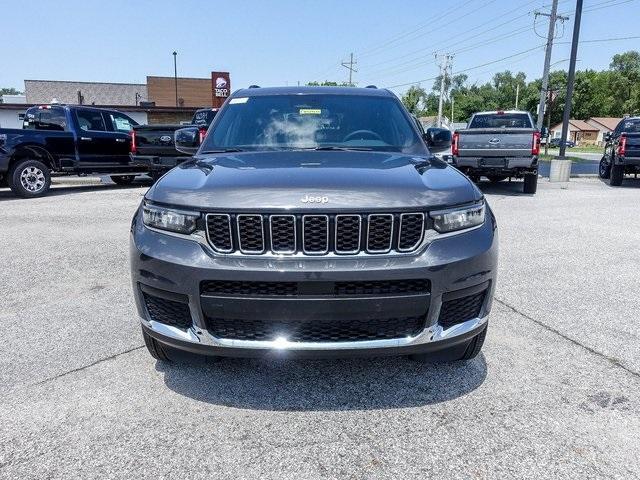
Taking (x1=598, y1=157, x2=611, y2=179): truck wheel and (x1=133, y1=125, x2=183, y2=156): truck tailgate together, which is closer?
(x1=133, y1=125, x2=183, y2=156): truck tailgate

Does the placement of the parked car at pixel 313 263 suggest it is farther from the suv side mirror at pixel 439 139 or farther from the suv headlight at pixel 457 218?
the suv side mirror at pixel 439 139

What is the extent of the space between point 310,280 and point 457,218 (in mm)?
838

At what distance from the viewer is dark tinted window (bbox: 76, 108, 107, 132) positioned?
12258 millimetres

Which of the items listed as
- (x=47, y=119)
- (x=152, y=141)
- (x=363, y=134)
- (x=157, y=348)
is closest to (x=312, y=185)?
(x=157, y=348)

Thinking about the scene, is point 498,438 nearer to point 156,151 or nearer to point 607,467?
point 607,467

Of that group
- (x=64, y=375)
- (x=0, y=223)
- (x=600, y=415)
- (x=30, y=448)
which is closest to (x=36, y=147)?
(x=0, y=223)

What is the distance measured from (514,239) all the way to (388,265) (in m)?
5.35

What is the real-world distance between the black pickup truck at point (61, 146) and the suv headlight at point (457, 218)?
1098cm

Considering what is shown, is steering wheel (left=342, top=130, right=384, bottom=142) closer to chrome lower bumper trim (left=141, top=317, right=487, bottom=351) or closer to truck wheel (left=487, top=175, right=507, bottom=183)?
chrome lower bumper trim (left=141, top=317, right=487, bottom=351)

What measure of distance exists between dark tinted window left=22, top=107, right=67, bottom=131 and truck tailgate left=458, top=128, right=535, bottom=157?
953 centimetres

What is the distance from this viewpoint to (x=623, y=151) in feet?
44.1

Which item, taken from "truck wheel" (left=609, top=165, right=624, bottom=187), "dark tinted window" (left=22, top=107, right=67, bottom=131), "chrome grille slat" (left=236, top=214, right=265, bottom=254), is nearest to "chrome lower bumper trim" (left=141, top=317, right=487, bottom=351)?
"chrome grille slat" (left=236, top=214, right=265, bottom=254)

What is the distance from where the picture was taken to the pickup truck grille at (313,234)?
2.38 metres

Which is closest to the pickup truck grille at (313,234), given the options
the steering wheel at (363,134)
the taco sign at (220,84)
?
the steering wheel at (363,134)
